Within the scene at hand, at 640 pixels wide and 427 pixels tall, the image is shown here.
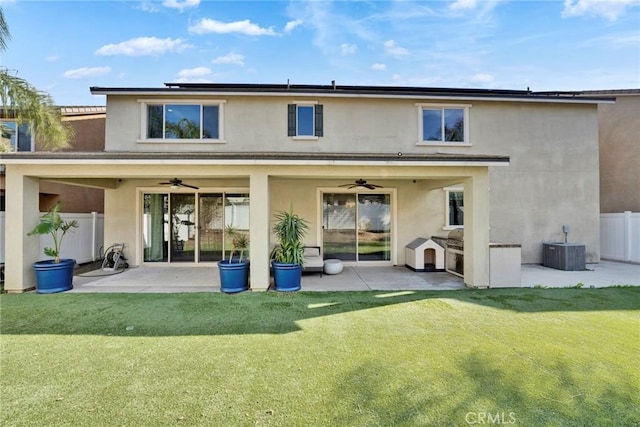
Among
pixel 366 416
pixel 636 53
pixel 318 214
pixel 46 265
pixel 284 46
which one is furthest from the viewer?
pixel 284 46

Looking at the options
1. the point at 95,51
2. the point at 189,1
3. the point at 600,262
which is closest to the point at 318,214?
the point at 189,1

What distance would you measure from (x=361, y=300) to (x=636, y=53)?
15205mm

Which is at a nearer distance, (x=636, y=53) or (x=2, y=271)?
(x=2, y=271)

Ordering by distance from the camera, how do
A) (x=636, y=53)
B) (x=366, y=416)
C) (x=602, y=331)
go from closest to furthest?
(x=366, y=416) → (x=602, y=331) → (x=636, y=53)

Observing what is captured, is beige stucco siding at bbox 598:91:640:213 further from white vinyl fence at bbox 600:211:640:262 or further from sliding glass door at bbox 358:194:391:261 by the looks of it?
sliding glass door at bbox 358:194:391:261

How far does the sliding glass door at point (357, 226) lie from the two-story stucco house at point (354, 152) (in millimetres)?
38

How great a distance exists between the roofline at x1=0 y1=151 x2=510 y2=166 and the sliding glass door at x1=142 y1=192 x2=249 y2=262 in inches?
153

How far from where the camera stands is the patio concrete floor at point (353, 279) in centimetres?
820

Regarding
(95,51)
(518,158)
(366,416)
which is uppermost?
(95,51)

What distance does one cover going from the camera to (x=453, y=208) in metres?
11.8

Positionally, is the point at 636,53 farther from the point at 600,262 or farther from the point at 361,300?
the point at 361,300

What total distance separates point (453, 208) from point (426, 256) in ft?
7.99

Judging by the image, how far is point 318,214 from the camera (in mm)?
Result: 11367

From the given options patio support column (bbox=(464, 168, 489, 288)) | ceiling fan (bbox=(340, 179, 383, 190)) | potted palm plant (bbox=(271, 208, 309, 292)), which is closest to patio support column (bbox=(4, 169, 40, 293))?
potted palm plant (bbox=(271, 208, 309, 292))
